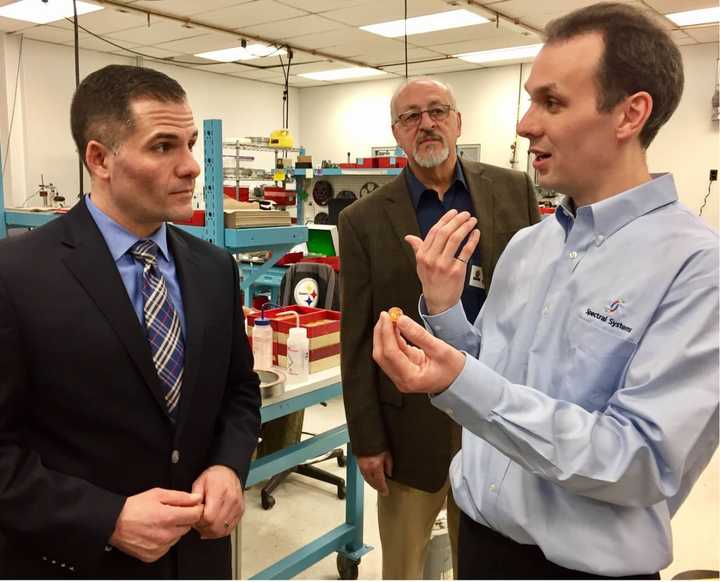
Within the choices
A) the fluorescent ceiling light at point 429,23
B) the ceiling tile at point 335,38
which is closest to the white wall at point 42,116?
the ceiling tile at point 335,38

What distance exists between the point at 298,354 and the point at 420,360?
1275 millimetres

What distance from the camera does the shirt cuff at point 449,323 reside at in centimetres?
117

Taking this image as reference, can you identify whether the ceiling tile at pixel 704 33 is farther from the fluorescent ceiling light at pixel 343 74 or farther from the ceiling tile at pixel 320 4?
the fluorescent ceiling light at pixel 343 74

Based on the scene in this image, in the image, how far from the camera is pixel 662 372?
810 mm

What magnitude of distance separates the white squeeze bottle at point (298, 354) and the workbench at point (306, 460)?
0.04 metres

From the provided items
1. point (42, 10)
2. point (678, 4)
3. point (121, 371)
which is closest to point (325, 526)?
point (121, 371)

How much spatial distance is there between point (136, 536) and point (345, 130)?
9528 millimetres

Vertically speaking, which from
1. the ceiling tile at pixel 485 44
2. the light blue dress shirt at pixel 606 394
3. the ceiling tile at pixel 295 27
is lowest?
the light blue dress shirt at pixel 606 394

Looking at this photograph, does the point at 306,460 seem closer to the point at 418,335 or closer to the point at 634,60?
the point at 418,335

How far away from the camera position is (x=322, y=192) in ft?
22.6

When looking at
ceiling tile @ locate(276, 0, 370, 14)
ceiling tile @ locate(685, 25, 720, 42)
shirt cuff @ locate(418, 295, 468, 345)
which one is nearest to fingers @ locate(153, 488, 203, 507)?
shirt cuff @ locate(418, 295, 468, 345)

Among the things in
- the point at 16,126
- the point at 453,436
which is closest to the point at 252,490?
the point at 453,436

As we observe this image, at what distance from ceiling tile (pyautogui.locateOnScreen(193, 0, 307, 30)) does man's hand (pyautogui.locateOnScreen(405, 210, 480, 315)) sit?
16.2ft

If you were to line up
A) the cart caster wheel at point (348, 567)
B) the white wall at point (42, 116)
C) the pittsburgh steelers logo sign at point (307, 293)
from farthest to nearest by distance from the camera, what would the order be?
the white wall at point (42, 116) < the pittsburgh steelers logo sign at point (307, 293) < the cart caster wheel at point (348, 567)
